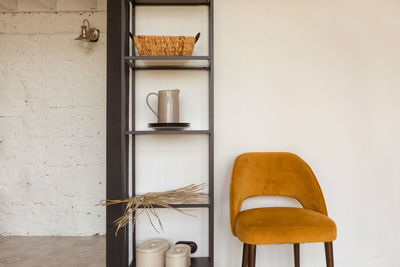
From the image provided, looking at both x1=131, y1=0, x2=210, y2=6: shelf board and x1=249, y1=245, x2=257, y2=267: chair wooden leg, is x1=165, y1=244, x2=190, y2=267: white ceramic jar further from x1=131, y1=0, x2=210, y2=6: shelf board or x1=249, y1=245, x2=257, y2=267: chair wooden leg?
x1=131, y1=0, x2=210, y2=6: shelf board

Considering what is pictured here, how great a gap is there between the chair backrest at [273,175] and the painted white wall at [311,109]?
0.66 feet

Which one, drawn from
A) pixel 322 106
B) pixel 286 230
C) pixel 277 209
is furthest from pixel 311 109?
pixel 286 230

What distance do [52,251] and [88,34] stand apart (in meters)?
2.05

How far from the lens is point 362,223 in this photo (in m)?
1.92

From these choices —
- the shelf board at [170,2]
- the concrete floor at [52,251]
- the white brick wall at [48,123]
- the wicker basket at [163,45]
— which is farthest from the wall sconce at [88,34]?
the concrete floor at [52,251]

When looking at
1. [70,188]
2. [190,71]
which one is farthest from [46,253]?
[190,71]

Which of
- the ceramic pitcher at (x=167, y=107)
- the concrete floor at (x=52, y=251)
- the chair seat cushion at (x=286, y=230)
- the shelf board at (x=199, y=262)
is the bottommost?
the concrete floor at (x=52, y=251)

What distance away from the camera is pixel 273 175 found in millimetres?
1708

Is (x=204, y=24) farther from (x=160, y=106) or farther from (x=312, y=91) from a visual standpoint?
(x=312, y=91)

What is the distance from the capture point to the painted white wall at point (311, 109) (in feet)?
6.19

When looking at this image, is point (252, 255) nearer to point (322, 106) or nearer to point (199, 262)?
point (199, 262)

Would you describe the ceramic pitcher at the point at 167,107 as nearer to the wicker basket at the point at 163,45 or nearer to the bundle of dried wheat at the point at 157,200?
the wicker basket at the point at 163,45

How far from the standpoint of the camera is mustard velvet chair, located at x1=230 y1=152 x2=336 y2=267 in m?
1.33

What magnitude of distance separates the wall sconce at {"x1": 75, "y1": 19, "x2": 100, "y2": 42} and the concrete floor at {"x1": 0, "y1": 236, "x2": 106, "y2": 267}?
6.52 feet
